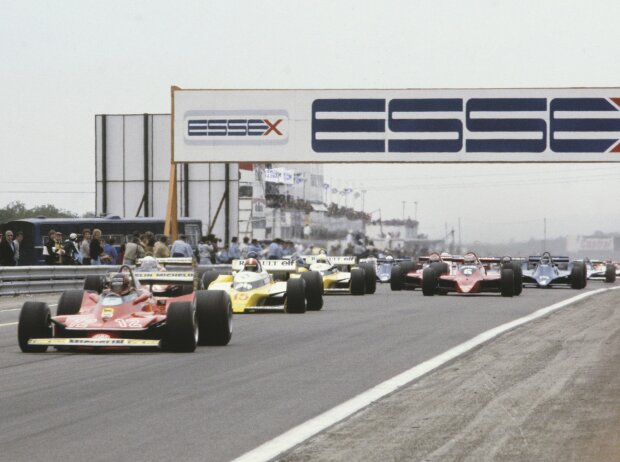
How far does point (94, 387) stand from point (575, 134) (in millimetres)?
30251

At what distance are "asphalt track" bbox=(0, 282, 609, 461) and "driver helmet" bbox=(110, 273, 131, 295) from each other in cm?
99

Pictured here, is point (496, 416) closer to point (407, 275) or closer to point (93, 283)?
point (93, 283)

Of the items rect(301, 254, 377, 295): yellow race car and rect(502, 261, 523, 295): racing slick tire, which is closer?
rect(502, 261, 523, 295): racing slick tire

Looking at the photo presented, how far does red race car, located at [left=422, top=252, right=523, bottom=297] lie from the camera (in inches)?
1264

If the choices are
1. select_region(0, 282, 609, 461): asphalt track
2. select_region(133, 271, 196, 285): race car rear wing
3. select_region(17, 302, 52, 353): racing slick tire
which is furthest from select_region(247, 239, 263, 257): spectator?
select_region(17, 302, 52, 353): racing slick tire

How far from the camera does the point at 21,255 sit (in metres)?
50.2

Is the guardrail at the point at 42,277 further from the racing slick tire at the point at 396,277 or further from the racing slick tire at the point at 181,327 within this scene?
the racing slick tire at the point at 181,327

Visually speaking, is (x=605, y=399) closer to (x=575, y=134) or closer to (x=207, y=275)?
(x=207, y=275)

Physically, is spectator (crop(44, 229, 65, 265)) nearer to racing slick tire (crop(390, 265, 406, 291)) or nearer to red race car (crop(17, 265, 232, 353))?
racing slick tire (crop(390, 265, 406, 291))

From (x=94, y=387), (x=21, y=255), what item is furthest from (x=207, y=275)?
(x=21, y=255)

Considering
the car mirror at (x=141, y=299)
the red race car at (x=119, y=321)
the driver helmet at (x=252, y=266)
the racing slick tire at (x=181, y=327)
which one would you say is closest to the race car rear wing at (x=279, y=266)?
the driver helmet at (x=252, y=266)

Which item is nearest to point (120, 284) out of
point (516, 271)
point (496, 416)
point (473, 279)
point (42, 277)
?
point (496, 416)

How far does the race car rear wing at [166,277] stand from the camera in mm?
17016

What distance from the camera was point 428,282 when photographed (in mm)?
32406
